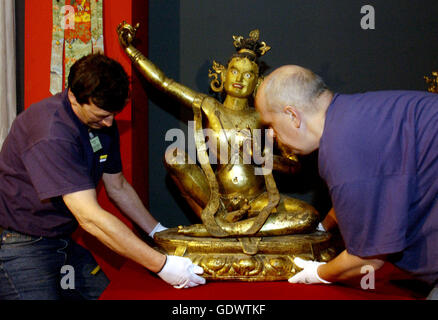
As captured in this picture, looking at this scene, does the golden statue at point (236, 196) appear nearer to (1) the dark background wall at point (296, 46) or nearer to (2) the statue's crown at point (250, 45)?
(2) the statue's crown at point (250, 45)

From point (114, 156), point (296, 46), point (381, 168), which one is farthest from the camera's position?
Answer: point (296, 46)

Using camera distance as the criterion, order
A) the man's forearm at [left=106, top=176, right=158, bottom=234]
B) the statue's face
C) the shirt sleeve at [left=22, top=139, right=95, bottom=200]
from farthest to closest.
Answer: the statue's face, the man's forearm at [left=106, top=176, right=158, bottom=234], the shirt sleeve at [left=22, top=139, right=95, bottom=200]

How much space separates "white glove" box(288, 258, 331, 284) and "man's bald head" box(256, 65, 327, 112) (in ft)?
2.39

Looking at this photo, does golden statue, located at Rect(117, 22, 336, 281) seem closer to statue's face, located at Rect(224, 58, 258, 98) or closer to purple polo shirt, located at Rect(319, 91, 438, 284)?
statue's face, located at Rect(224, 58, 258, 98)

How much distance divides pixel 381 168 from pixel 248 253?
2.84 feet

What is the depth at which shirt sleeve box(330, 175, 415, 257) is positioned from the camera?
4.08 feet

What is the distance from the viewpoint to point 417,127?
1276 mm

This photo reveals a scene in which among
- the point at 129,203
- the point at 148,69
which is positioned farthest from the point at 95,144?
the point at 148,69

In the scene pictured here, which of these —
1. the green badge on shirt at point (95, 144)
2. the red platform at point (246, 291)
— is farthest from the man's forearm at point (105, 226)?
the green badge on shirt at point (95, 144)

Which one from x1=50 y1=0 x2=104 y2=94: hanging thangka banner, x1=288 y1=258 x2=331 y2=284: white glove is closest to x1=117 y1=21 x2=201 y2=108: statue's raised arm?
x1=50 y1=0 x2=104 y2=94: hanging thangka banner

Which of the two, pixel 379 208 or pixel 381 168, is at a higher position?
pixel 381 168

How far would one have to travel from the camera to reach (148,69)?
2.31 m

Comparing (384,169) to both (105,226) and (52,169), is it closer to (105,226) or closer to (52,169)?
(105,226)
